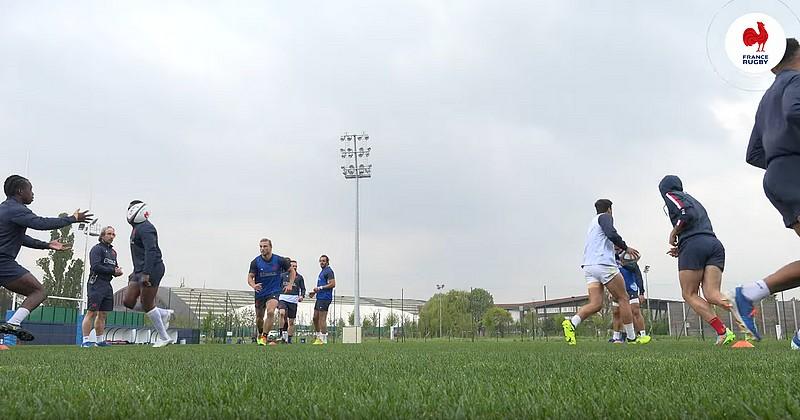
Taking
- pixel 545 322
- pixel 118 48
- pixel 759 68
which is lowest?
pixel 545 322

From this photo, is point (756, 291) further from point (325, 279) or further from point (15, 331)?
point (325, 279)

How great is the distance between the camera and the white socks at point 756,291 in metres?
4.94

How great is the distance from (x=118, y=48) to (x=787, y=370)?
14.2m

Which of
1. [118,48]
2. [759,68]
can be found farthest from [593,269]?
[118,48]

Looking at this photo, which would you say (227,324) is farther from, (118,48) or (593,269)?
(593,269)

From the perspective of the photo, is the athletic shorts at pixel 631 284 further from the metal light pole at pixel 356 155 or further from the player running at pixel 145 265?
the metal light pole at pixel 356 155

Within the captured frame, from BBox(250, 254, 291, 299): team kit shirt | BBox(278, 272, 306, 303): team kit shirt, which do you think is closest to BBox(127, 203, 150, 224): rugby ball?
BBox(250, 254, 291, 299): team kit shirt

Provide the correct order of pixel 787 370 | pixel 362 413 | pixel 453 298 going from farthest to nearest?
pixel 453 298 < pixel 787 370 < pixel 362 413

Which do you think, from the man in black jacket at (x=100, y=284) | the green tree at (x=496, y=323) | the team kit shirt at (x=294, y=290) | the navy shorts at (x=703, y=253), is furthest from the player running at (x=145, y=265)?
the green tree at (x=496, y=323)

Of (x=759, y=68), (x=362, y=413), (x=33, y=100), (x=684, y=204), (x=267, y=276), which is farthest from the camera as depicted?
(x=33, y=100)

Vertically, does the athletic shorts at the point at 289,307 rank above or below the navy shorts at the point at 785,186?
below

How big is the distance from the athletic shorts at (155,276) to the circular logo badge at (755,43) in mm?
8142

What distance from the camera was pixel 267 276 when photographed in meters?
13.0

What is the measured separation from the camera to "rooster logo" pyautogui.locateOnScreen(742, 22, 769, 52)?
15.6ft
